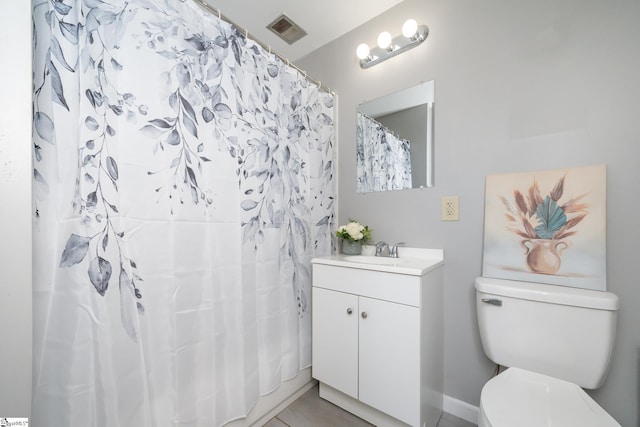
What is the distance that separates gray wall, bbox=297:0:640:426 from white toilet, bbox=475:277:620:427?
0.17 m

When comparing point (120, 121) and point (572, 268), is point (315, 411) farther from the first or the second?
point (120, 121)

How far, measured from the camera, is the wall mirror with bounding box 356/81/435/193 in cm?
142

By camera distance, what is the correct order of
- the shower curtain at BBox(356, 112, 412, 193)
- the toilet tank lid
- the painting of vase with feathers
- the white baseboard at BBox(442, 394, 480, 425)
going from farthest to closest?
1. the shower curtain at BBox(356, 112, 412, 193)
2. the white baseboard at BBox(442, 394, 480, 425)
3. the painting of vase with feathers
4. the toilet tank lid

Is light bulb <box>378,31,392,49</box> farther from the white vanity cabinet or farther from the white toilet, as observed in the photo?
the white toilet

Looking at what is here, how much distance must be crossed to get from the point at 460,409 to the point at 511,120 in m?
1.50

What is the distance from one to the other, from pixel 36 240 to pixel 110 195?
21 cm

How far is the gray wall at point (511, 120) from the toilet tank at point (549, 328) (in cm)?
17

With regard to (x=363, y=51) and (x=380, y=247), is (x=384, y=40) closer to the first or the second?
(x=363, y=51)

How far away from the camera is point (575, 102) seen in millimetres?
1033

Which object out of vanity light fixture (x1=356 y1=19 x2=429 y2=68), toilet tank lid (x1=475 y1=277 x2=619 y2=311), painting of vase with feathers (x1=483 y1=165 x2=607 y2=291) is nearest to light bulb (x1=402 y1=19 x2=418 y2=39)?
vanity light fixture (x1=356 y1=19 x2=429 y2=68)

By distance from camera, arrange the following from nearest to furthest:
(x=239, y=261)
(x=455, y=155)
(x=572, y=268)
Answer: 1. (x=572, y=268)
2. (x=239, y=261)
3. (x=455, y=155)

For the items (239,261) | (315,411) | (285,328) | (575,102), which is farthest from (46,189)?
(575,102)

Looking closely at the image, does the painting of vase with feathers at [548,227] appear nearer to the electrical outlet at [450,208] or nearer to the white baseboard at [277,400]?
the electrical outlet at [450,208]

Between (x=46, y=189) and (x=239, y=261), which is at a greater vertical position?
(x=46, y=189)
